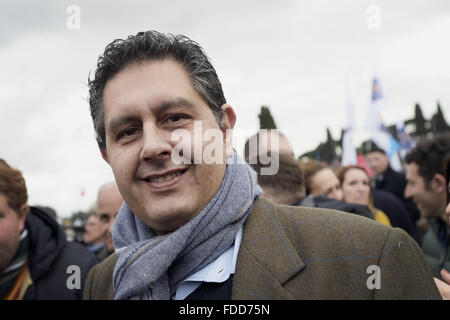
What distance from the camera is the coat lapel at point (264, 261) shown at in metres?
1.53

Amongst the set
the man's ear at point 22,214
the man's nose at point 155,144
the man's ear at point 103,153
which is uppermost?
the man's nose at point 155,144

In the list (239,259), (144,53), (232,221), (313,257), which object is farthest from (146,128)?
(313,257)

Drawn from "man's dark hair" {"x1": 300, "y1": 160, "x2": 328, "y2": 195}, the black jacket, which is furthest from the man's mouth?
"man's dark hair" {"x1": 300, "y1": 160, "x2": 328, "y2": 195}

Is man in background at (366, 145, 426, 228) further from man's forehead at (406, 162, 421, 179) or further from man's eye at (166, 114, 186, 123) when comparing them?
man's eye at (166, 114, 186, 123)

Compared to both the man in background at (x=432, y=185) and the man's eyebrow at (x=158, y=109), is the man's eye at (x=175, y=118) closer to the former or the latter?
the man's eyebrow at (x=158, y=109)

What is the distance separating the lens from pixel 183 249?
1.69 metres

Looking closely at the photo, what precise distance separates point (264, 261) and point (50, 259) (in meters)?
1.85

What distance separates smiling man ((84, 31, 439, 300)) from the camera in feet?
5.07

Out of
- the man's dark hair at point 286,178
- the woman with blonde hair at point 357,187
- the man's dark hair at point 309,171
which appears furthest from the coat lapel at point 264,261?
the woman with blonde hair at point 357,187

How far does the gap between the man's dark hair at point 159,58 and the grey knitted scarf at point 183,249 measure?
38 centimetres

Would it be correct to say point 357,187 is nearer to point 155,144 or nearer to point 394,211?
point 394,211

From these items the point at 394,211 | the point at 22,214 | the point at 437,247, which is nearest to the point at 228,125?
the point at 22,214
